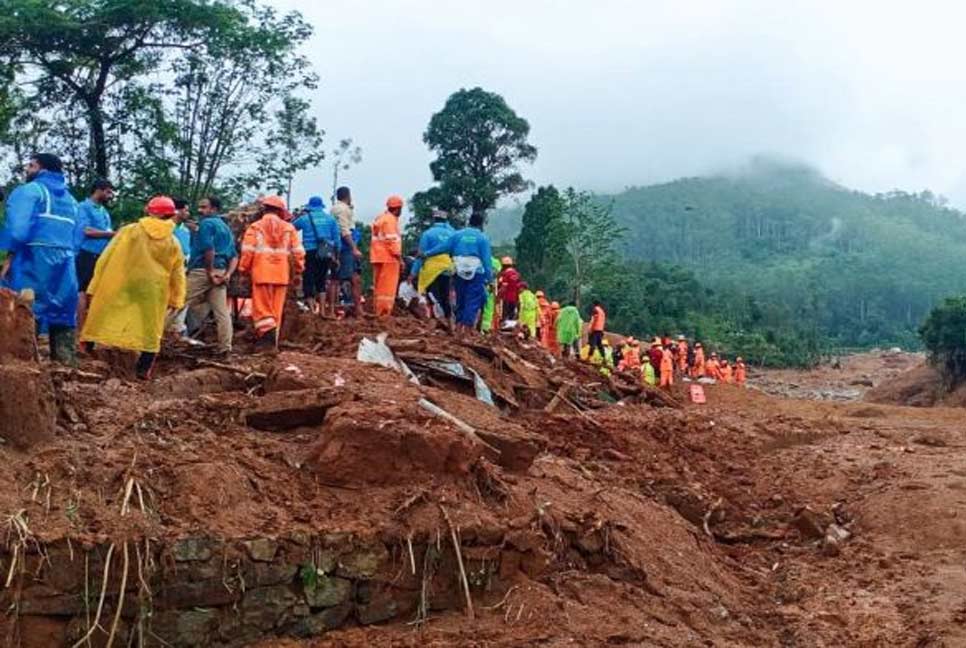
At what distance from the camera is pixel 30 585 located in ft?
12.9

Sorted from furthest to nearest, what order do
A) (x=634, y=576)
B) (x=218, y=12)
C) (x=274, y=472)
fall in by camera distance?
1. (x=218, y=12)
2. (x=634, y=576)
3. (x=274, y=472)

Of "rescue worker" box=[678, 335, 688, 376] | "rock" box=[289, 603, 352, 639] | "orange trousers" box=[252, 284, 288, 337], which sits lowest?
"rescue worker" box=[678, 335, 688, 376]

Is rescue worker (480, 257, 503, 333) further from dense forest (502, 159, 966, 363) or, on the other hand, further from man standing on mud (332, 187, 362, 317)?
dense forest (502, 159, 966, 363)

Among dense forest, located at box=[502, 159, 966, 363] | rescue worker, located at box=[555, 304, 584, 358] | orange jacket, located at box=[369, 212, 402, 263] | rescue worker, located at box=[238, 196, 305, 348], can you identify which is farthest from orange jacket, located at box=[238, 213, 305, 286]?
dense forest, located at box=[502, 159, 966, 363]

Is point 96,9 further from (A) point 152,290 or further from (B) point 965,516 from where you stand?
(B) point 965,516

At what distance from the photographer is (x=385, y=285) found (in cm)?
1164

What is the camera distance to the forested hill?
68.6 meters

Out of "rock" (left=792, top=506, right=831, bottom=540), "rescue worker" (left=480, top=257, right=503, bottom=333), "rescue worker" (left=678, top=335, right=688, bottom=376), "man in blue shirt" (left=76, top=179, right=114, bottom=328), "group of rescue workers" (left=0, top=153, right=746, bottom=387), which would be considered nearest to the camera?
"group of rescue workers" (left=0, top=153, right=746, bottom=387)

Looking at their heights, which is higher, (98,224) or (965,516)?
(98,224)

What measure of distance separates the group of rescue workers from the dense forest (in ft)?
89.4

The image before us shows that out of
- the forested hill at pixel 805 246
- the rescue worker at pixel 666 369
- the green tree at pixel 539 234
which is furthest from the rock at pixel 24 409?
the forested hill at pixel 805 246

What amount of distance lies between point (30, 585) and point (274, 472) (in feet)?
4.44

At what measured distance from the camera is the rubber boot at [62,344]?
23.2ft

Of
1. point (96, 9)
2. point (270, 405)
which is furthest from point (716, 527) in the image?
point (96, 9)
